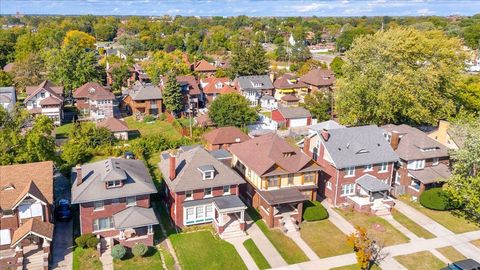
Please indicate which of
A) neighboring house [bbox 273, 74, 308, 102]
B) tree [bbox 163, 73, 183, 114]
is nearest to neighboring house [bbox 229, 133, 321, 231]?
tree [bbox 163, 73, 183, 114]

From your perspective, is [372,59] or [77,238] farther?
[372,59]

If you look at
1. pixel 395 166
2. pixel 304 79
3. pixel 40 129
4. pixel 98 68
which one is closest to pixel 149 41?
pixel 98 68

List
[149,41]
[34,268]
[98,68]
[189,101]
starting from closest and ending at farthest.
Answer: [34,268] → [189,101] → [98,68] → [149,41]

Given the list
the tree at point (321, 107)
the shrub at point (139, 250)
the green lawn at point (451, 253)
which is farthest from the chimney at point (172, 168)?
the tree at point (321, 107)

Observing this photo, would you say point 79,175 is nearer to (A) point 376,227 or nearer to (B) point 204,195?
(B) point 204,195

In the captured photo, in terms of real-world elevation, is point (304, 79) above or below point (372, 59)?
below

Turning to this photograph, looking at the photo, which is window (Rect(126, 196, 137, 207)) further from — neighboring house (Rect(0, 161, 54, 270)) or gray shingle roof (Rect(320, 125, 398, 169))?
gray shingle roof (Rect(320, 125, 398, 169))

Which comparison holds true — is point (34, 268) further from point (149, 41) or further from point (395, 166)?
point (149, 41)

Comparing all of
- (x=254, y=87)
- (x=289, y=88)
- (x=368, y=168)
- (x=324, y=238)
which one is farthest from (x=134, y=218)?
(x=289, y=88)
